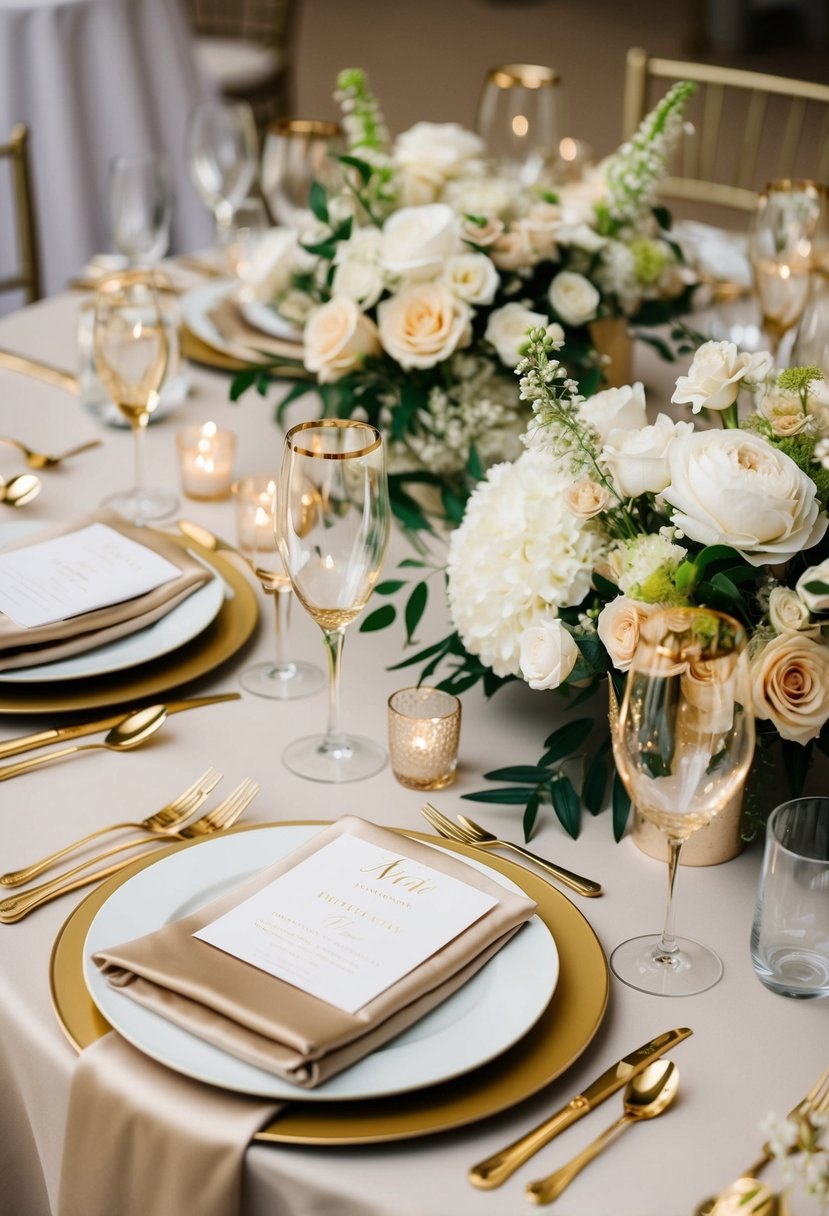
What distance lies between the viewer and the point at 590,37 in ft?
26.1

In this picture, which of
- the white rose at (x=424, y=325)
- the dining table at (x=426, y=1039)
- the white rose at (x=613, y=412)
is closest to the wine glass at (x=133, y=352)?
the dining table at (x=426, y=1039)

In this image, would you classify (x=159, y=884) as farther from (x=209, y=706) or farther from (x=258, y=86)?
(x=258, y=86)

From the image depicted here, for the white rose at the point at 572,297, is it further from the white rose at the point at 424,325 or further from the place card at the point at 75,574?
the place card at the point at 75,574

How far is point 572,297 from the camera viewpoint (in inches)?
64.3

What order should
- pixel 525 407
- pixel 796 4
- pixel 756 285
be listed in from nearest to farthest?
pixel 525 407, pixel 756 285, pixel 796 4

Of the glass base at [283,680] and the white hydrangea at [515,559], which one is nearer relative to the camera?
the white hydrangea at [515,559]

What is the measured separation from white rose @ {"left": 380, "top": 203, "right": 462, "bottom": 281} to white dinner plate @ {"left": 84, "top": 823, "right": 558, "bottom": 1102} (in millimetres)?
760

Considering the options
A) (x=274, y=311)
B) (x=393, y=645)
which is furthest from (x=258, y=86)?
(x=393, y=645)

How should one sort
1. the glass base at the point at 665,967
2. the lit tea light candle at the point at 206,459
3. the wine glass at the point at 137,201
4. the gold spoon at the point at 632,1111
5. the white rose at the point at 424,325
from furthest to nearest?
the wine glass at the point at 137,201 < the lit tea light candle at the point at 206,459 < the white rose at the point at 424,325 < the glass base at the point at 665,967 < the gold spoon at the point at 632,1111

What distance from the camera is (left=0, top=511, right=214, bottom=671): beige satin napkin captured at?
125cm

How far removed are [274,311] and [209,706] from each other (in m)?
0.94

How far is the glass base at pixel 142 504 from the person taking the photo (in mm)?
1602

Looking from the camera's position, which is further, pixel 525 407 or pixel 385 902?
pixel 525 407

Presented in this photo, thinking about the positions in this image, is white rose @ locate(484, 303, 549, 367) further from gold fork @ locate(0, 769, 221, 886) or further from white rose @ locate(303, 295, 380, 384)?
gold fork @ locate(0, 769, 221, 886)
